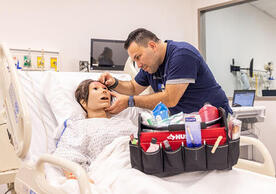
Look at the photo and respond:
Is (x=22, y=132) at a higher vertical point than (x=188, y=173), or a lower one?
higher

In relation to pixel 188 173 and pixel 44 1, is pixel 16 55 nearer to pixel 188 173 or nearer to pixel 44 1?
pixel 44 1

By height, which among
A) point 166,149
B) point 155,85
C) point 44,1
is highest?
point 44,1

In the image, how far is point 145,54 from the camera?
185 cm

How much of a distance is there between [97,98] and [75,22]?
2.36 metres

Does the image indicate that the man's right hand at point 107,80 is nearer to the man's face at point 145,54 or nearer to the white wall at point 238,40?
the man's face at point 145,54

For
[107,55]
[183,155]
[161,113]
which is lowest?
[183,155]

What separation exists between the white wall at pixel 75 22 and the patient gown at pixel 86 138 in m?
2.25

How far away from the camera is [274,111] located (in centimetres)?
379

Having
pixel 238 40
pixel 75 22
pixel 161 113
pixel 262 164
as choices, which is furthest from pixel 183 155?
pixel 238 40

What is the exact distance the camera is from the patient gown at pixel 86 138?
1.47 meters

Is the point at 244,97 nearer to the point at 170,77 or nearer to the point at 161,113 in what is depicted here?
the point at 170,77

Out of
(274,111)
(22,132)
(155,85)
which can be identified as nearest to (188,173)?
(22,132)

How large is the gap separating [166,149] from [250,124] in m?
2.70

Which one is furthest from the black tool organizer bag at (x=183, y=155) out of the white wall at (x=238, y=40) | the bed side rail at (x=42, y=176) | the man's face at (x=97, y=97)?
the white wall at (x=238, y=40)
